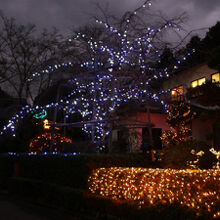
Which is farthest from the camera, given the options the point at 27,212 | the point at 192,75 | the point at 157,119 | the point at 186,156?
the point at 157,119

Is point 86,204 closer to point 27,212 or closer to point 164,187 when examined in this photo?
point 27,212

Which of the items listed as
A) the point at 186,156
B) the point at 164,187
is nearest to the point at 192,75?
the point at 186,156

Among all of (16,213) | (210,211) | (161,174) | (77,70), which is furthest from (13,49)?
(210,211)

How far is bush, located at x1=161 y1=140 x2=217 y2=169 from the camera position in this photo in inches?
371

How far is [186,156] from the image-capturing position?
9461 mm

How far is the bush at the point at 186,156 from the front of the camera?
9.41 meters

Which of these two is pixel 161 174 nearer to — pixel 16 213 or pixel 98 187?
pixel 98 187

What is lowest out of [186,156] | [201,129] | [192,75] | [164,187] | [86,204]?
[86,204]

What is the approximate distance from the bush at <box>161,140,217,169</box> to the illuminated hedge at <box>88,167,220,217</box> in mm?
3173

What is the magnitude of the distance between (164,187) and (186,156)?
4051mm

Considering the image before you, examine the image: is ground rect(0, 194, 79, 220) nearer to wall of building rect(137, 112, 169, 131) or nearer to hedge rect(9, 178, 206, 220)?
hedge rect(9, 178, 206, 220)

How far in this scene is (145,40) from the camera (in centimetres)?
1082

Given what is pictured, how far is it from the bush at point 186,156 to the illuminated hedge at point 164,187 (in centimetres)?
317

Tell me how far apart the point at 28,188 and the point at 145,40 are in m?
7.39
